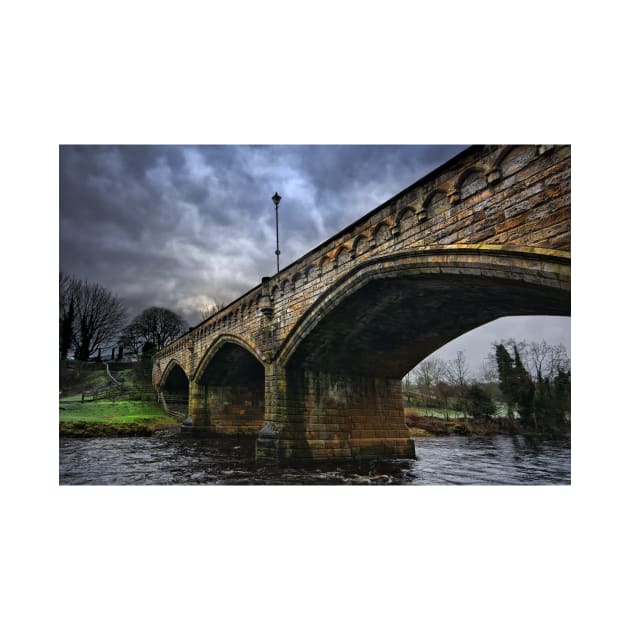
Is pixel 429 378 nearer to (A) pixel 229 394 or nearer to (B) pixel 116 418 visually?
(A) pixel 229 394

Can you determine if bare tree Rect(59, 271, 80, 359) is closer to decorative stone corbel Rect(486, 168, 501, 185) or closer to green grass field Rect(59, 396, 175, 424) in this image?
decorative stone corbel Rect(486, 168, 501, 185)

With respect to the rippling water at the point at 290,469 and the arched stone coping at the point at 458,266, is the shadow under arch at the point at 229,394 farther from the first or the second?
the arched stone coping at the point at 458,266

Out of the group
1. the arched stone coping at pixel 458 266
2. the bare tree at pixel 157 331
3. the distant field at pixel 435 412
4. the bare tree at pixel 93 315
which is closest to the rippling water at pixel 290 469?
the bare tree at pixel 93 315

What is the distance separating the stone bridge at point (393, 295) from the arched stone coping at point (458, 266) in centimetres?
2

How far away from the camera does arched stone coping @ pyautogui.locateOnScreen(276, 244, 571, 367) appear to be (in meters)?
4.58

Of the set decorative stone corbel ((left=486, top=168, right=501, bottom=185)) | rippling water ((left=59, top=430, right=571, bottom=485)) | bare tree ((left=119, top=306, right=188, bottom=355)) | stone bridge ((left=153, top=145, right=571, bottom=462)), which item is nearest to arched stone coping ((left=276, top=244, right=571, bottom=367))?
stone bridge ((left=153, top=145, right=571, bottom=462))

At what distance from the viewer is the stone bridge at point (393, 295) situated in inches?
191

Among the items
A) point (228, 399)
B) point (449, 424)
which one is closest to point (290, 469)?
point (228, 399)

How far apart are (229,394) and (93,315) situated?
1060 cm

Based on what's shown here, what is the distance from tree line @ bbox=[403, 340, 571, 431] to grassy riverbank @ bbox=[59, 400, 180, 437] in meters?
11.5

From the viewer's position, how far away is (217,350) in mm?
15672

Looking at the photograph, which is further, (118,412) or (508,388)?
(118,412)
